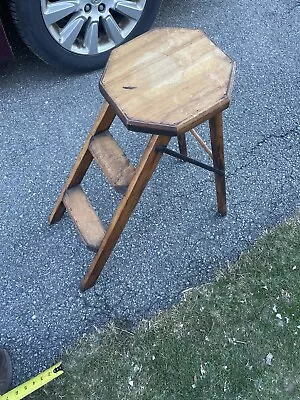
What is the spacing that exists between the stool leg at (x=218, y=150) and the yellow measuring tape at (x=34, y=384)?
3.16ft

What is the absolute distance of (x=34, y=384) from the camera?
83.8 inches

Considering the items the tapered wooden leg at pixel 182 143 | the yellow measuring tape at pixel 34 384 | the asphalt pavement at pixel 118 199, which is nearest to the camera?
the yellow measuring tape at pixel 34 384

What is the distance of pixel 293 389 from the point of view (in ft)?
7.08

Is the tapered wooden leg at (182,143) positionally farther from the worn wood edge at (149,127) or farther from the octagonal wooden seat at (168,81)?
the worn wood edge at (149,127)

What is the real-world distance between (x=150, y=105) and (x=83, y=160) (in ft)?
1.62

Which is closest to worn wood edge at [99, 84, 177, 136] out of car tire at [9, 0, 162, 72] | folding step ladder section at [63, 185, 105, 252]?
folding step ladder section at [63, 185, 105, 252]

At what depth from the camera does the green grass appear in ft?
7.09

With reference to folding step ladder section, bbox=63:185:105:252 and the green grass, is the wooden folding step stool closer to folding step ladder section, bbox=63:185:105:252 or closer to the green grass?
folding step ladder section, bbox=63:185:105:252

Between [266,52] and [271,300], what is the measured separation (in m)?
1.58

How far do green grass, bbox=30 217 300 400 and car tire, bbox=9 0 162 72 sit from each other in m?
1.40

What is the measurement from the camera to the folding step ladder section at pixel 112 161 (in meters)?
2.12

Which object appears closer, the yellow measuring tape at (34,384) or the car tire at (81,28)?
the yellow measuring tape at (34,384)

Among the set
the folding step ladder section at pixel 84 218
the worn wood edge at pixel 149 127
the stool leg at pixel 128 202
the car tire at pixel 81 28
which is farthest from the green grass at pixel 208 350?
the car tire at pixel 81 28

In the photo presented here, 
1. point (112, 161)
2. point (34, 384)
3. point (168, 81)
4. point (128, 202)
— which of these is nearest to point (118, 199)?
point (112, 161)
